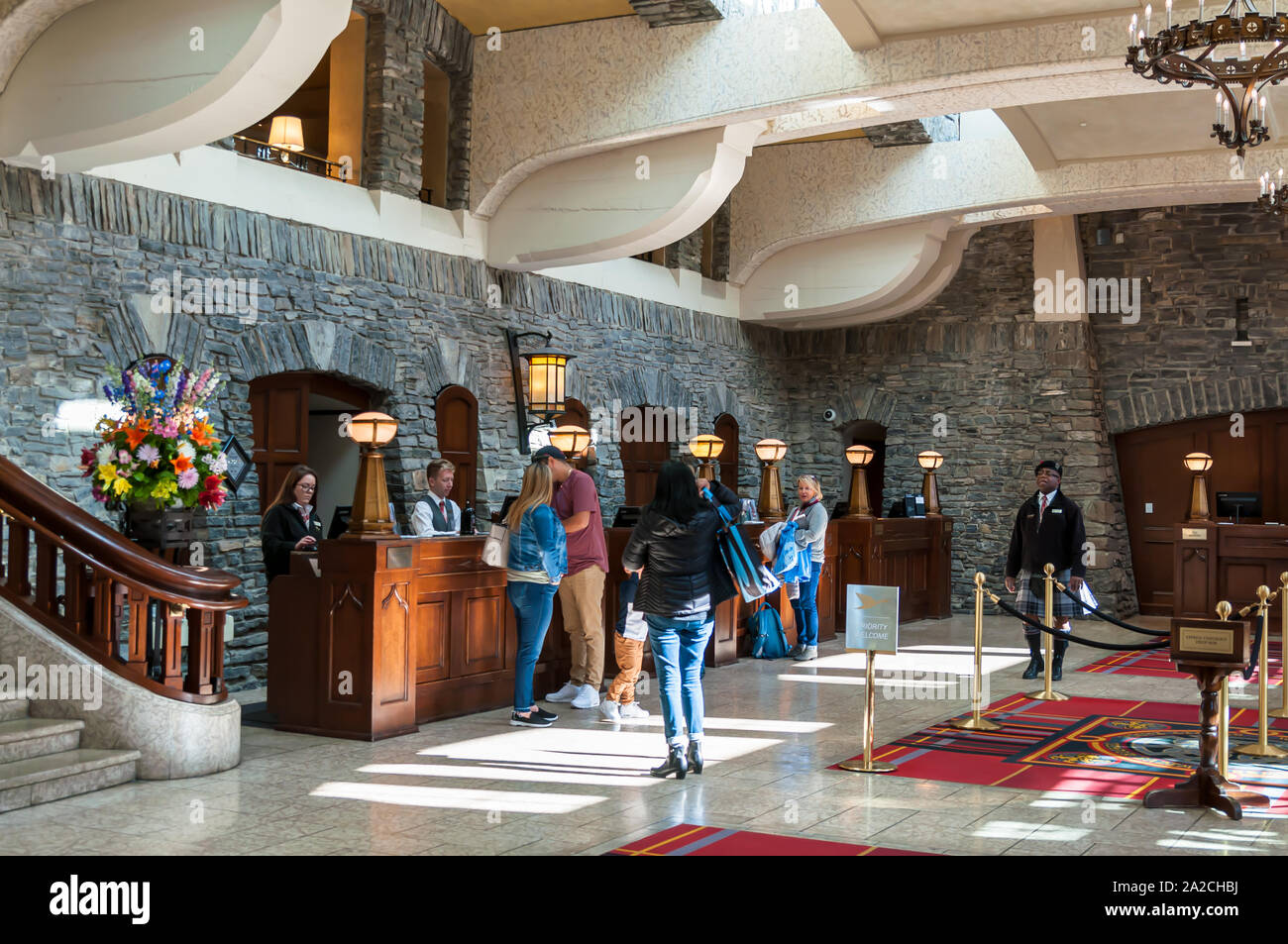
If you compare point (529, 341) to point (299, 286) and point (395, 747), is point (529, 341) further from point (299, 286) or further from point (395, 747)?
point (395, 747)

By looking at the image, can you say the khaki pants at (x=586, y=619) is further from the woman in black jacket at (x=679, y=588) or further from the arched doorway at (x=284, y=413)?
the arched doorway at (x=284, y=413)

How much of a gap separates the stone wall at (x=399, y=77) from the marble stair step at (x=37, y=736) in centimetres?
547

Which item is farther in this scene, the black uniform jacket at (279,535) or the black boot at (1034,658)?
the black boot at (1034,658)

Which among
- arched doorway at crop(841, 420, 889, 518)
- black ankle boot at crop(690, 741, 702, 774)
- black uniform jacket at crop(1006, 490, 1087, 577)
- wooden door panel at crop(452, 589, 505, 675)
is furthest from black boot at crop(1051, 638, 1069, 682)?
arched doorway at crop(841, 420, 889, 518)

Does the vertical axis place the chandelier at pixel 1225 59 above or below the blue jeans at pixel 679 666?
above

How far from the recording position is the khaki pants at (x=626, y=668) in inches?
296

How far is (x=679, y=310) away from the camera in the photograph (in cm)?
1402

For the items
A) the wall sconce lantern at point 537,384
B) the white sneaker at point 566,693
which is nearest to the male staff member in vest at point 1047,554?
the white sneaker at point 566,693

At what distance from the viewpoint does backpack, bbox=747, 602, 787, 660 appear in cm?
1048

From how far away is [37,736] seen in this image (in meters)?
5.55

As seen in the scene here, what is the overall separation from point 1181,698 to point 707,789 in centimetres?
446

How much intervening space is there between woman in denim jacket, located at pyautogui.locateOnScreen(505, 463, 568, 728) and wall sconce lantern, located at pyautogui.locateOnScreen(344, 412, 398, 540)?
2.26 ft

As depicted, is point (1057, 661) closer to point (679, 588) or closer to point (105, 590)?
point (679, 588)

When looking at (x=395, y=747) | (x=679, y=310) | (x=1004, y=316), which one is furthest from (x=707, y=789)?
(x=1004, y=316)
